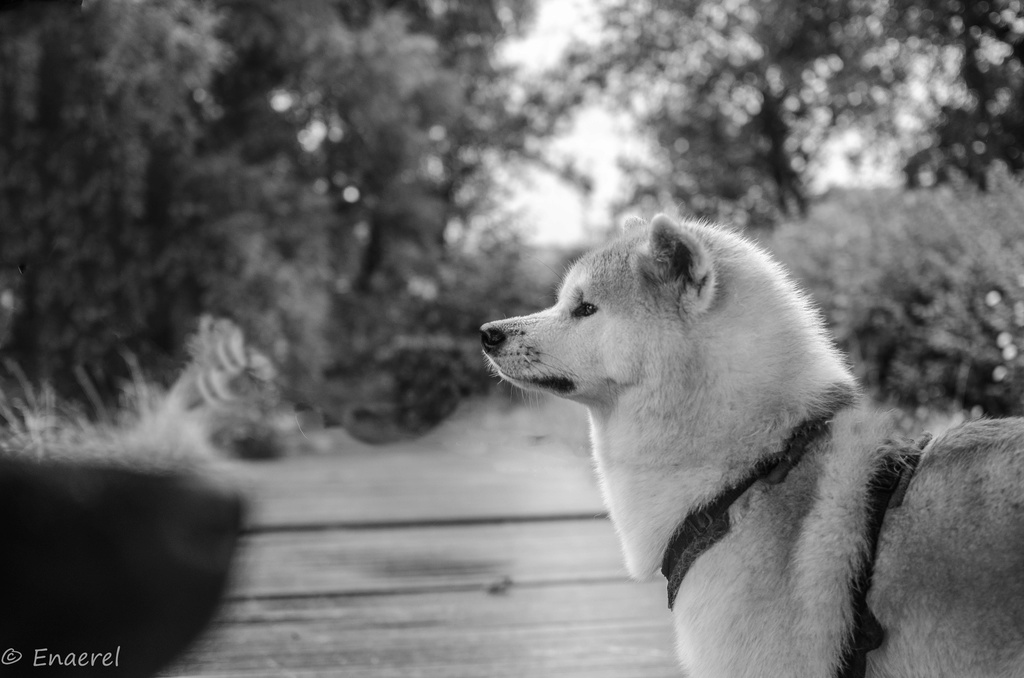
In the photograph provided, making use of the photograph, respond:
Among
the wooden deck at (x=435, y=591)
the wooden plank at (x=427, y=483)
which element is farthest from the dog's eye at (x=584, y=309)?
the wooden plank at (x=427, y=483)

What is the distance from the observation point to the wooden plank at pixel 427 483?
599 cm

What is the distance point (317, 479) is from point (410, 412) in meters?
4.85

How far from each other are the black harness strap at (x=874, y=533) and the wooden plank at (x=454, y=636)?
1.23 metres

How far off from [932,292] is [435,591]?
187 inches

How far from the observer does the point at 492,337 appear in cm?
234

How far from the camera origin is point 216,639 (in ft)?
9.98

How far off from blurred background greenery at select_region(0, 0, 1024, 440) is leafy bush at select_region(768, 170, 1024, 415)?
0.03 metres

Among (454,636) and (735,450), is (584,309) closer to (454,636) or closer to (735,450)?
(735,450)

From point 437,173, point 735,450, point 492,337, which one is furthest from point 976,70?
point 437,173

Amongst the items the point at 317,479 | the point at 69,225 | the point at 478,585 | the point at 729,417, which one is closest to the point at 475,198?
the point at 69,225

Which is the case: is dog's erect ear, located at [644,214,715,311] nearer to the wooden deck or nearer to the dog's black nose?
the dog's black nose

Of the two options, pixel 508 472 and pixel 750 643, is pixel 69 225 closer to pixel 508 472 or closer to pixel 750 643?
pixel 508 472

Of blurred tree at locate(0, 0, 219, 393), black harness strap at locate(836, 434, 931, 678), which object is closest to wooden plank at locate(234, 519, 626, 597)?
black harness strap at locate(836, 434, 931, 678)

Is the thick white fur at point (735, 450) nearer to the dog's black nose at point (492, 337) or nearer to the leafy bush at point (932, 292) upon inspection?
the dog's black nose at point (492, 337)
